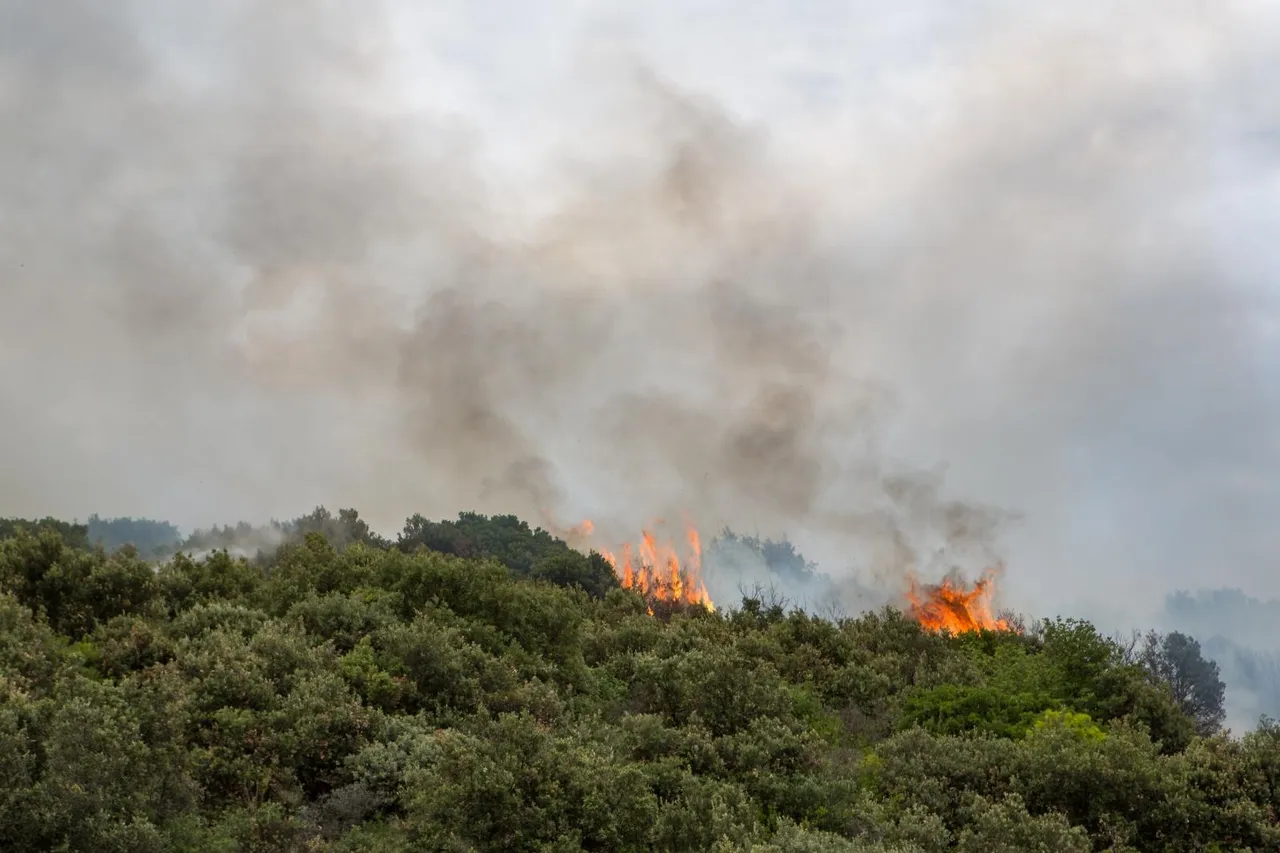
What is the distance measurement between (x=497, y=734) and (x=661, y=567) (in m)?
72.2

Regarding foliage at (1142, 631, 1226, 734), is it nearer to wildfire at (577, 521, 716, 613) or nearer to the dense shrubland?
wildfire at (577, 521, 716, 613)

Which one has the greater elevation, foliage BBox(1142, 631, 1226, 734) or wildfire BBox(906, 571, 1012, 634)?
foliage BBox(1142, 631, 1226, 734)

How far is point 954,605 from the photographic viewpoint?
60.2 metres

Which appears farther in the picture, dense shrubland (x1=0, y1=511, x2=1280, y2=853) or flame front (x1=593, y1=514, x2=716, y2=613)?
flame front (x1=593, y1=514, x2=716, y2=613)

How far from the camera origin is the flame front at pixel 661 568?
7388 centimetres

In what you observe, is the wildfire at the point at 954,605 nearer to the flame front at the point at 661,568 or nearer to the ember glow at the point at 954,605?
the ember glow at the point at 954,605

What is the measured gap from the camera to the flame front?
73.9 meters

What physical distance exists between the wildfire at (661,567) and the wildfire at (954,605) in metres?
15.6

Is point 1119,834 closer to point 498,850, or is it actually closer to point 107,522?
point 498,850

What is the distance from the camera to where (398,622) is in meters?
26.0

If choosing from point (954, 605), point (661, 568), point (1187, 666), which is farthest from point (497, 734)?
point (1187, 666)

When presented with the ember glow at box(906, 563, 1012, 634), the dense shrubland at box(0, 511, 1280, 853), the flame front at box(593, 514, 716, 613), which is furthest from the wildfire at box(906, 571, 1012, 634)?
the dense shrubland at box(0, 511, 1280, 853)

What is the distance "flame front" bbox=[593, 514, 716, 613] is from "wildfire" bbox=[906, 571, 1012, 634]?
593 inches

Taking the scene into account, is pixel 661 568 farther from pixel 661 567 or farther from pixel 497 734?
pixel 497 734
